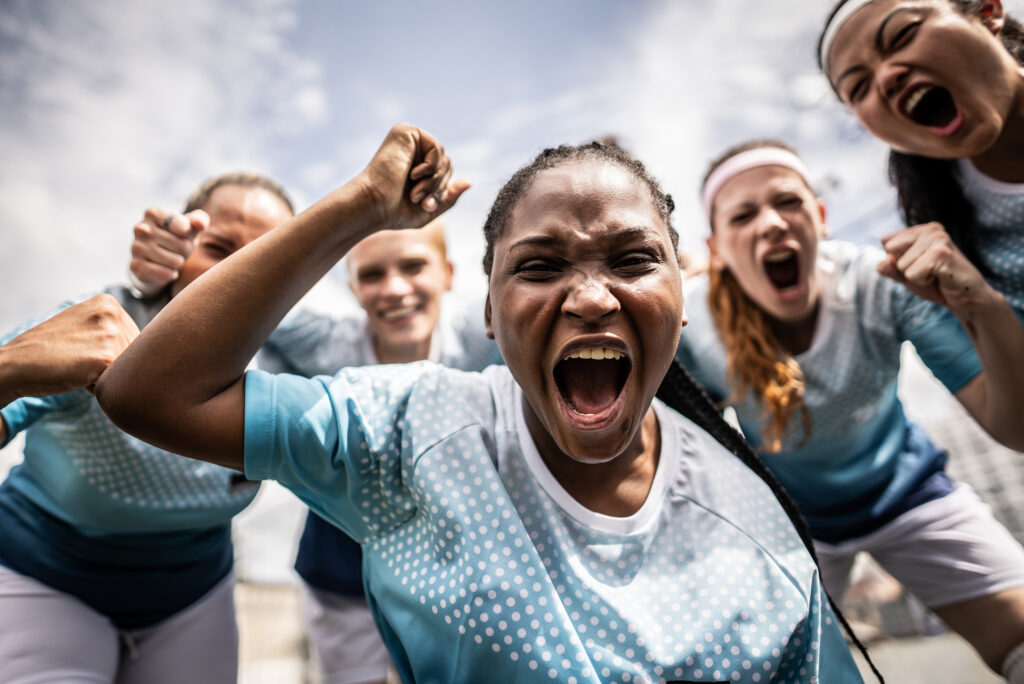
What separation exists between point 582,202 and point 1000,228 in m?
1.96

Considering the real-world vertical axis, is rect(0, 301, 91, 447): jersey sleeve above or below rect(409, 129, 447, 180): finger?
below

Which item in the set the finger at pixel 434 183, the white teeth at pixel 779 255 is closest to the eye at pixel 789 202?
the white teeth at pixel 779 255

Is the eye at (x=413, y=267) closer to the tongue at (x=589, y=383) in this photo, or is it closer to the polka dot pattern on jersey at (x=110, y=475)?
the polka dot pattern on jersey at (x=110, y=475)

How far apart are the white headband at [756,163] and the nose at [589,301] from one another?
1.93m

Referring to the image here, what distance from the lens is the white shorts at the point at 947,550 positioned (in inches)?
95.3

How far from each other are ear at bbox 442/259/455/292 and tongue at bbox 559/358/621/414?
1.76m

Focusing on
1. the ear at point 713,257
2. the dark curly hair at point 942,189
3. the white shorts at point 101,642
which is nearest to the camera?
the white shorts at point 101,642

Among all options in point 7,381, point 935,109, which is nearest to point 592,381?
point 7,381

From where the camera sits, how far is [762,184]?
9.36 feet

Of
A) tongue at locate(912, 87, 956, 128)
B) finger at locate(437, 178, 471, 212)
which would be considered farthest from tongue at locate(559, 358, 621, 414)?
tongue at locate(912, 87, 956, 128)

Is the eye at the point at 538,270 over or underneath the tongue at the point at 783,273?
underneath

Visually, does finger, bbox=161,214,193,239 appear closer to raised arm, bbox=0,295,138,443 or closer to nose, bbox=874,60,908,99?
raised arm, bbox=0,295,138,443

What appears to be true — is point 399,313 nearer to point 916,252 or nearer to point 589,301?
point 589,301

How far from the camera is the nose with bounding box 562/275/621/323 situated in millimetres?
1332
